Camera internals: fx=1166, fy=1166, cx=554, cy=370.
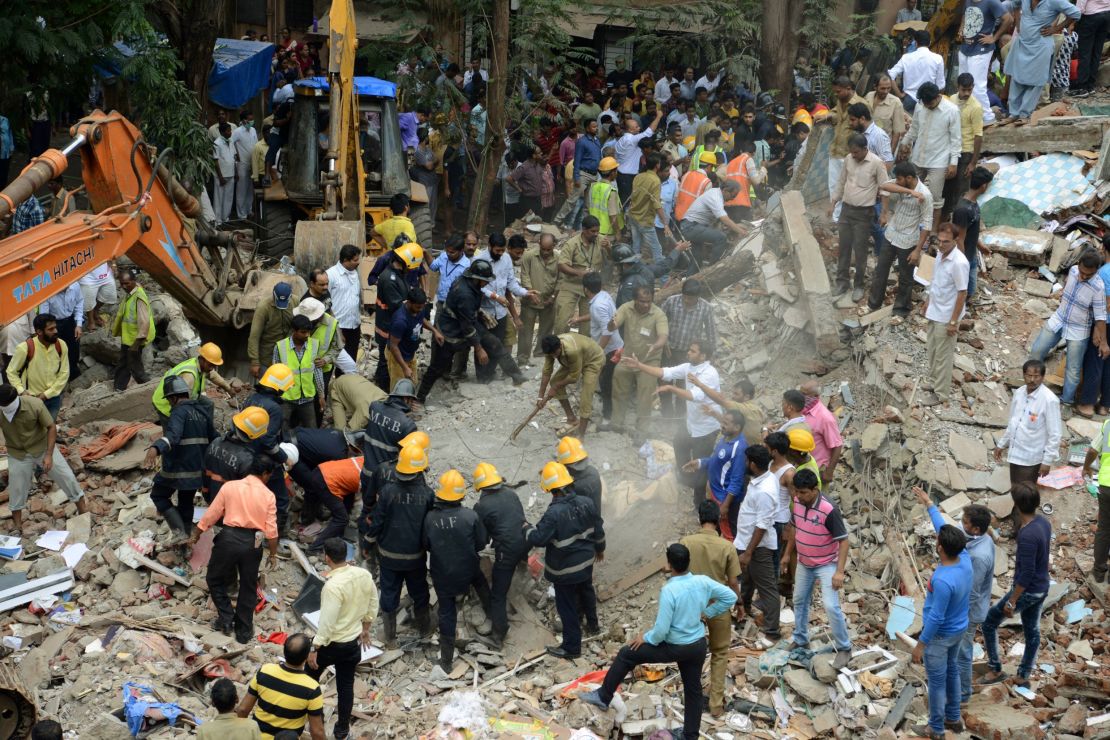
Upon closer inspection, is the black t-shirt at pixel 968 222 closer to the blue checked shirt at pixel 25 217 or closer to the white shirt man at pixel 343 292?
the white shirt man at pixel 343 292

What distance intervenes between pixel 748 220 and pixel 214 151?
26.4 ft

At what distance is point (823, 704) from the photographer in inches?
327

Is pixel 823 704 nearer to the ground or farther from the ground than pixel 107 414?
nearer to the ground

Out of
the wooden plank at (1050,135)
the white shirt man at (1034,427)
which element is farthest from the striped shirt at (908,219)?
the wooden plank at (1050,135)

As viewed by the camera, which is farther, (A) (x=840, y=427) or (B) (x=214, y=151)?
(B) (x=214, y=151)

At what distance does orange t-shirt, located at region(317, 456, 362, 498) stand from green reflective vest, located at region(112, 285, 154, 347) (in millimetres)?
3300

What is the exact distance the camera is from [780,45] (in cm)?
1950

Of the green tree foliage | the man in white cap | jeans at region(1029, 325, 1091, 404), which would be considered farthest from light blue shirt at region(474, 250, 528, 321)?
the green tree foliage

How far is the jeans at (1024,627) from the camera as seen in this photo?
8143mm

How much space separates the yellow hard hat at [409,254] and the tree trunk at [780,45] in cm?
988

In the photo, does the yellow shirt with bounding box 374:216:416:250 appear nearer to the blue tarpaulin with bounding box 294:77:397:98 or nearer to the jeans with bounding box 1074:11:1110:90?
the blue tarpaulin with bounding box 294:77:397:98

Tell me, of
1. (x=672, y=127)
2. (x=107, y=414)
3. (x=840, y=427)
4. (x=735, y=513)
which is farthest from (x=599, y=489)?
(x=672, y=127)

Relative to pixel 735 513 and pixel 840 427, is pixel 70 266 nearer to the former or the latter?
pixel 735 513

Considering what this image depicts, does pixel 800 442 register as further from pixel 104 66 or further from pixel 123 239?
pixel 104 66
